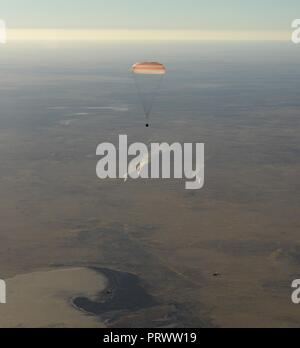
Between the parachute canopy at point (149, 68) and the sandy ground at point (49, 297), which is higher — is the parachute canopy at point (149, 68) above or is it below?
above

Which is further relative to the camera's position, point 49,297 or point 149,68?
point 149,68

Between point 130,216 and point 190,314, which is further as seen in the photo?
point 130,216

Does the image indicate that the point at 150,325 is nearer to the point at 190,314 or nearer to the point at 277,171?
the point at 190,314

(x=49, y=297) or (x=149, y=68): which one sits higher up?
(x=149, y=68)

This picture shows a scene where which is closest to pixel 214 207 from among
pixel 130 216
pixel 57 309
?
pixel 130 216

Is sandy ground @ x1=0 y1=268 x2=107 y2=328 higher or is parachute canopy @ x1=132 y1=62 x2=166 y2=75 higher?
parachute canopy @ x1=132 y1=62 x2=166 y2=75

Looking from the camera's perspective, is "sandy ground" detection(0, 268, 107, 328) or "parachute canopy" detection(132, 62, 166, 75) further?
"parachute canopy" detection(132, 62, 166, 75)

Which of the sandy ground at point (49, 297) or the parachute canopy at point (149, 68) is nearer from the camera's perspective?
the sandy ground at point (49, 297)
